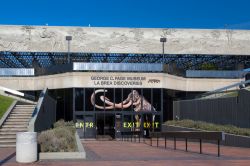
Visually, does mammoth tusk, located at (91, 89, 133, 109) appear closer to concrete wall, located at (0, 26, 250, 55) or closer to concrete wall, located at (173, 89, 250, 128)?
concrete wall, located at (173, 89, 250, 128)

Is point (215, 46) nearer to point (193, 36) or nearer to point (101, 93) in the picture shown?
point (193, 36)

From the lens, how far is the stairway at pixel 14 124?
71.3ft

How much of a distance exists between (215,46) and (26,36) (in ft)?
67.4

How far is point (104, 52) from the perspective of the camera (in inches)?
1980

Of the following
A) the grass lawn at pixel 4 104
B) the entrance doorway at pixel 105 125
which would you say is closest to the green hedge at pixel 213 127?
the entrance doorway at pixel 105 125

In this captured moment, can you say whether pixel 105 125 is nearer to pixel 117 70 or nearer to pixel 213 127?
pixel 117 70

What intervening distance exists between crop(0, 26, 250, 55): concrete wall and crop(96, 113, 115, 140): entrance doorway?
11459 mm

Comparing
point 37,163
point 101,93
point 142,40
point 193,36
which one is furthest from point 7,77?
point 37,163

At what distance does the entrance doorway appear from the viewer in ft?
133

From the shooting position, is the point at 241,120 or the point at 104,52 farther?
the point at 104,52

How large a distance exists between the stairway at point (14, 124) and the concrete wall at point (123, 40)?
21667 millimetres

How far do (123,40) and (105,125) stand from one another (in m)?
13.0

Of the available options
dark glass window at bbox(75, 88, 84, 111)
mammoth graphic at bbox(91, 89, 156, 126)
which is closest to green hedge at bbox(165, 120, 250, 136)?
mammoth graphic at bbox(91, 89, 156, 126)

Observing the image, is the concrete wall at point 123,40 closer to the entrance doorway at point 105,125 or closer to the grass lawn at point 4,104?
the entrance doorway at point 105,125
